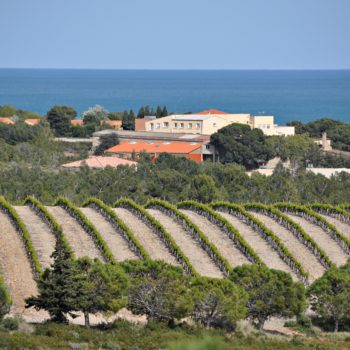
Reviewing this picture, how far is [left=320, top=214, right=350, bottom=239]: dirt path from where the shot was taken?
5434 cm

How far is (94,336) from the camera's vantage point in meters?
33.3

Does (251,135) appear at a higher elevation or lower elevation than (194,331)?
higher

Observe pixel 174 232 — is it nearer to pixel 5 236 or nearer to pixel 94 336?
pixel 5 236

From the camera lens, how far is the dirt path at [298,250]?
47.8 m

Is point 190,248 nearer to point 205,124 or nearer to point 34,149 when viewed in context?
point 34,149

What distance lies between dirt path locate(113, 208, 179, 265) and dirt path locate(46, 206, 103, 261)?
251 cm

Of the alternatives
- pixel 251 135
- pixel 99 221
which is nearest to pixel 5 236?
pixel 99 221

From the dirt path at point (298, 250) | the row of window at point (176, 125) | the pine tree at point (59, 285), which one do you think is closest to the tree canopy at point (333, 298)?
the dirt path at point (298, 250)

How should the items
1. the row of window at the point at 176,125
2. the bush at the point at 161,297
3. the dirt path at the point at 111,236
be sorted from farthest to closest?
the row of window at the point at 176,125 → the dirt path at the point at 111,236 → the bush at the point at 161,297

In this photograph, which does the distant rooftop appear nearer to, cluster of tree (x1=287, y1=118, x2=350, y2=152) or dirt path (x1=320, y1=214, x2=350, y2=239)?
cluster of tree (x1=287, y1=118, x2=350, y2=152)

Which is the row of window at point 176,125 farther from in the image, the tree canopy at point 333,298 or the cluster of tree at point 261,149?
the tree canopy at point 333,298

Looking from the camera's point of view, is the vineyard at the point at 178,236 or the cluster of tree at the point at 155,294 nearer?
the cluster of tree at the point at 155,294

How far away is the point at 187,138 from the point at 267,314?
7049 cm

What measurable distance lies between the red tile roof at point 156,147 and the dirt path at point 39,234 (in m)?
51.6
